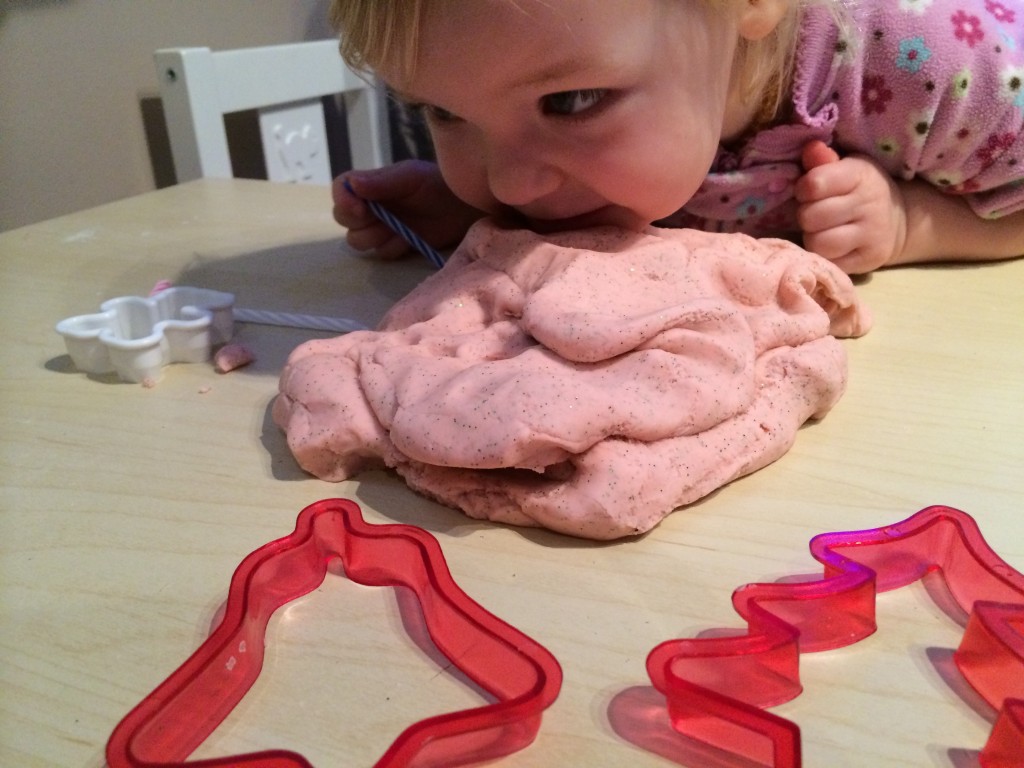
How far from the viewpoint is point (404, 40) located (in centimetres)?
49

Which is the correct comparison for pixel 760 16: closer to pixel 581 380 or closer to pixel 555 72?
pixel 555 72

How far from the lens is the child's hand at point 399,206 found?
0.90 m

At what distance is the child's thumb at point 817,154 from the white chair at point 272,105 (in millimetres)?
632

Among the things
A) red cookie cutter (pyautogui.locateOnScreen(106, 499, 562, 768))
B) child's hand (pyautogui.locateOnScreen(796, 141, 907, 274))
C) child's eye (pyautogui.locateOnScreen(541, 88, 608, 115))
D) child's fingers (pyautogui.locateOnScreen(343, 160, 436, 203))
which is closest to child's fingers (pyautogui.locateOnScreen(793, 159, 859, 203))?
child's hand (pyautogui.locateOnScreen(796, 141, 907, 274))

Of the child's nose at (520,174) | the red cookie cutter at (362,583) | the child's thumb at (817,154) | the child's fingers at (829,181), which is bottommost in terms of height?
the red cookie cutter at (362,583)


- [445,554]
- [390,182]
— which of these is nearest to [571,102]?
[445,554]

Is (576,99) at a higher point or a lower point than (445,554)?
higher

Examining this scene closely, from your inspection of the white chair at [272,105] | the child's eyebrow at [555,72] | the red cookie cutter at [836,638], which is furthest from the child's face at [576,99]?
the white chair at [272,105]

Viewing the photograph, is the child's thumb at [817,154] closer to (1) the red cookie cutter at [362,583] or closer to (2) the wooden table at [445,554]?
(2) the wooden table at [445,554]

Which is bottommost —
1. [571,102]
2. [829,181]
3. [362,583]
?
[362,583]

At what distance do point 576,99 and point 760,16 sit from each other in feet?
0.52

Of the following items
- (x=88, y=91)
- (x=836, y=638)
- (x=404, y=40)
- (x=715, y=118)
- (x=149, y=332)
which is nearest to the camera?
(x=836, y=638)

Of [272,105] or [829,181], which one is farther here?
[272,105]

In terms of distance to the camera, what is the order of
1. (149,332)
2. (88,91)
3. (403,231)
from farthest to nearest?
(88,91) → (403,231) → (149,332)
